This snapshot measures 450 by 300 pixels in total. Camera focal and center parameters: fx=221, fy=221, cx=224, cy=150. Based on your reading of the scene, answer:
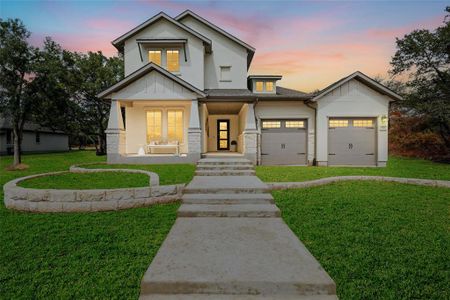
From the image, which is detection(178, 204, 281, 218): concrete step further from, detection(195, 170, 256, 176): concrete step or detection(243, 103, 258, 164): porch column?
detection(243, 103, 258, 164): porch column

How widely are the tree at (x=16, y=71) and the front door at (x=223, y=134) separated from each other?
11894 millimetres

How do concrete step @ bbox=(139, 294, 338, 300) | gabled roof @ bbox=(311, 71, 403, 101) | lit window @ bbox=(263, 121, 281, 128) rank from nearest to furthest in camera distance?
concrete step @ bbox=(139, 294, 338, 300) → gabled roof @ bbox=(311, 71, 403, 101) → lit window @ bbox=(263, 121, 281, 128)

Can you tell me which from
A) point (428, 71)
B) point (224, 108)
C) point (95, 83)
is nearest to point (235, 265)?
point (224, 108)

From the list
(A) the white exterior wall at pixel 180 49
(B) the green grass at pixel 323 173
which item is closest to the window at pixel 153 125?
(A) the white exterior wall at pixel 180 49

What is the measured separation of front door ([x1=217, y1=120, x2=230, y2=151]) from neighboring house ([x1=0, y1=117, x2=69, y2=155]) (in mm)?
21945

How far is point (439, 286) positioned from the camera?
2.61 meters

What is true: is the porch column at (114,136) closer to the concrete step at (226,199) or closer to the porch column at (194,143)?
the porch column at (194,143)

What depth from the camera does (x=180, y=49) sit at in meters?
13.5

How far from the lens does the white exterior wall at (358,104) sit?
12.5 m

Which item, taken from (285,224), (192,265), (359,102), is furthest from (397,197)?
(359,102)

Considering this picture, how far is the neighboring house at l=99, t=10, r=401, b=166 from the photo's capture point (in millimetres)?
11781

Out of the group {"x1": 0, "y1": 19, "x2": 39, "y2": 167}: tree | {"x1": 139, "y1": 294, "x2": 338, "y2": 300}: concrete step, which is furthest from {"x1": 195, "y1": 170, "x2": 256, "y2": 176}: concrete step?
{"x1": 0, "y1": 19, "x2": 39, "y2": 167}: tree

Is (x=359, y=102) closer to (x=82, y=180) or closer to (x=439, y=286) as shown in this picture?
(x=439, y=286)

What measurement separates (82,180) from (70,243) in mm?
4603
